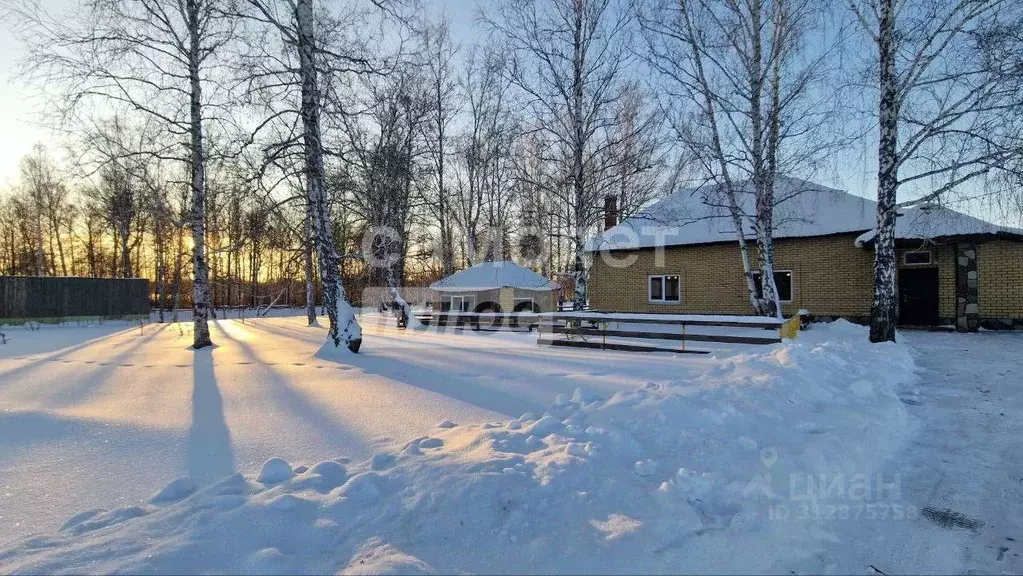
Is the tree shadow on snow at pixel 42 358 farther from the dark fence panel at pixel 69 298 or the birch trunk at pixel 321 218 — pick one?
the dark fence panel at pixel 69 298

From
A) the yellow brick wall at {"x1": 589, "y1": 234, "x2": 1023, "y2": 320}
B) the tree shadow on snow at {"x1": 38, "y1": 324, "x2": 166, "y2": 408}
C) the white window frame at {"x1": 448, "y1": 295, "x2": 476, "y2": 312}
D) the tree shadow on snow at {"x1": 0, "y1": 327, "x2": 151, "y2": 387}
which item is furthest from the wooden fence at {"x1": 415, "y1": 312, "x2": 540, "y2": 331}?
the tree shadow on snow at {"x1": 0, "y1": 327, "x2": 151, "y2": 387}

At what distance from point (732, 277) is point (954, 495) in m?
15.7

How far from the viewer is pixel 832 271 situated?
1602 cm

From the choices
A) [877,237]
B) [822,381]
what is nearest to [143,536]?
[822,381]

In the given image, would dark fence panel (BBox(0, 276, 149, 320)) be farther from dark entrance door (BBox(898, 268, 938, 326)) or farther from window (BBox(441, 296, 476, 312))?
dark entrance door (BBox(898, 268, 938, 326))

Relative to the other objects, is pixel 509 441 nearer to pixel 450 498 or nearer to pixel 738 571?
pixel 450 498

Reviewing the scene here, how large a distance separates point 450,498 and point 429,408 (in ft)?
8.59

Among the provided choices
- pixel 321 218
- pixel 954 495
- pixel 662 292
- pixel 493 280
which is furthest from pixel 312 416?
pixel 662 292

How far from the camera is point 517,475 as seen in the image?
9.94ft

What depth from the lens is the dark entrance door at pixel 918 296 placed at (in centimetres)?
1507

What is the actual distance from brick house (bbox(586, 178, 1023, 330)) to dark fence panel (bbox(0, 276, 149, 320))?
23765mm

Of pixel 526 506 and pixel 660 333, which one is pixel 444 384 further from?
pixel 660 333

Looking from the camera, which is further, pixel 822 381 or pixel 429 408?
pixel 822 381

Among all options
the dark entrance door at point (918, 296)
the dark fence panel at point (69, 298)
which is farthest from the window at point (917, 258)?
the dark fence panel at point (69, 298)
